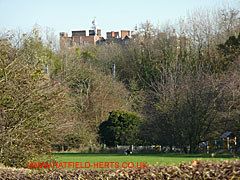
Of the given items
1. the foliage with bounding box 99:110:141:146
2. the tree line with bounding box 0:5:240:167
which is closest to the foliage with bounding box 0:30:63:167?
the tree line with bounding box 0:5:240:167

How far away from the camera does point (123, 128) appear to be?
30266 millimetres

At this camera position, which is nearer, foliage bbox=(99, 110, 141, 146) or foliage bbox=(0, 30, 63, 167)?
foliage bbox=(0, 30, 63, 167)

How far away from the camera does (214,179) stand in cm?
800

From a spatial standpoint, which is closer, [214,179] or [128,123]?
[214,179]

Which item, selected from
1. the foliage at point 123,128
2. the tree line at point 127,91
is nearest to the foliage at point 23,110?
the tree line at point 127,91

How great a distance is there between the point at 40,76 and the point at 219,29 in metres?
31.6

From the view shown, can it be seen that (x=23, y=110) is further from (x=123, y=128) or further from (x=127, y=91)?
(x=127, y=91)

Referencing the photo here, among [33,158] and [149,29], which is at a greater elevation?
[149,29]

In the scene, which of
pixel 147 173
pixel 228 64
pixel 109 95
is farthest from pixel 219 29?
pixel 147 173

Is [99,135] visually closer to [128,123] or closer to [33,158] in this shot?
[128,123]

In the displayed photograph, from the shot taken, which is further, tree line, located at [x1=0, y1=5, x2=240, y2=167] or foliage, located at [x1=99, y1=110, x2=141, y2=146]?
foliage, located at [x1=99, y1=110, x2=141, y2=146]

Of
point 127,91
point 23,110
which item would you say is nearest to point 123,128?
point 127,91

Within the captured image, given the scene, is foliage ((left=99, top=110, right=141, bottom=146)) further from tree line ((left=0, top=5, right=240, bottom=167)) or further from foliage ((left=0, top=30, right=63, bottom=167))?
foliage ((left=0, top=30, right=63, bottom=167))

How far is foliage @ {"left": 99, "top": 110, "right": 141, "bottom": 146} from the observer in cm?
2991
